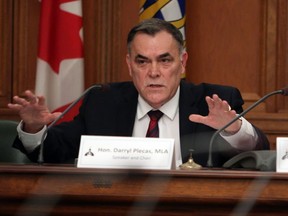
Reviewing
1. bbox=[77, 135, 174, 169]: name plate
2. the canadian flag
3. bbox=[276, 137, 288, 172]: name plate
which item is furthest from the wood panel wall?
bbox=[77, 135, 174, 169]: name plate

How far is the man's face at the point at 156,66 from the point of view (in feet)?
11.8

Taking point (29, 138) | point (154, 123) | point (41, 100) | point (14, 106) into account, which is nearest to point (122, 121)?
point (154, 123)

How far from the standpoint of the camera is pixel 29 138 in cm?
328

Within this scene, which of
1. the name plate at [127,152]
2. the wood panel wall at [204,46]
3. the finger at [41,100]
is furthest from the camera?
the wood panel wall at [204,46]

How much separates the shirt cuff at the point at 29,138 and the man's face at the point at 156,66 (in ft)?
1.90

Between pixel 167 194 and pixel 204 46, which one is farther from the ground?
pixel 204 46

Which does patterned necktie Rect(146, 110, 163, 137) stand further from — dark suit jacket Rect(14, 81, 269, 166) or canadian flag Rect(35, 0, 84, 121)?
canadian flag Rect(35, 0, 84, 121)

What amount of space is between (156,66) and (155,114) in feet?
0.76

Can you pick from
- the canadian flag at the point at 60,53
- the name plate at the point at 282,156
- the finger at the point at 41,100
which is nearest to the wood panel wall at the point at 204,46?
the canadian flag at the point at 60,53

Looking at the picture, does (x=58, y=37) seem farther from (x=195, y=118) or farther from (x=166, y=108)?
(x=195, y=118)

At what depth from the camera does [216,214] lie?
1.99 m

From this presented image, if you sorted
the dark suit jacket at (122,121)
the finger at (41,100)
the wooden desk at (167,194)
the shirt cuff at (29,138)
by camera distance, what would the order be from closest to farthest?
the wooden desk at (167,194), the finger at (41,100), the shirt cuff at (29,138), the dark suit jacket at (122,121)

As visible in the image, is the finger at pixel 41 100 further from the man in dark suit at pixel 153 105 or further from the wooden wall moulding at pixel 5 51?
the wooden wall moulding at pixel 5 51

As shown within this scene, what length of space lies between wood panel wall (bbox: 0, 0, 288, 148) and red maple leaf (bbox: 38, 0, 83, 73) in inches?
7.9
